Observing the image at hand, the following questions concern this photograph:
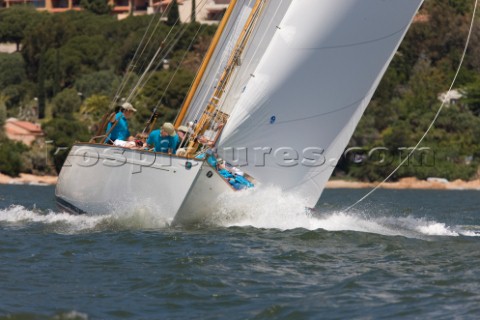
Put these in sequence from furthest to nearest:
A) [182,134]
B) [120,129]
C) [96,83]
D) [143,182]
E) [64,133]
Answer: [96,83]
[64,133]
[120,129]
[182,134]
[143,182]

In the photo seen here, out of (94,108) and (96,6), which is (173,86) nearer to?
(94,108)

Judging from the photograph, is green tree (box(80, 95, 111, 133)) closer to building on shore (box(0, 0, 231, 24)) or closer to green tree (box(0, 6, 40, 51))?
building on shore (box(0, 0, 231, 24))

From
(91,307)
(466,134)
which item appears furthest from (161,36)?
(91,307)

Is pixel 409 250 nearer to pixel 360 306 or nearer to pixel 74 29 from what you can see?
pixel 360 306

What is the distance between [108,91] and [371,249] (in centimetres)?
4180

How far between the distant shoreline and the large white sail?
26875mm

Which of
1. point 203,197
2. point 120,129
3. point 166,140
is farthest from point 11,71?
point 203,197

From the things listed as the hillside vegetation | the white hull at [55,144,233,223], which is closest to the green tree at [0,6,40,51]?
the hillside vegetation

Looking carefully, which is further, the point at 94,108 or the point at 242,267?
the point at 94,108

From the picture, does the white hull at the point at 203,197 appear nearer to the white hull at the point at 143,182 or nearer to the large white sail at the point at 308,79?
the white hull at the point at 143,182

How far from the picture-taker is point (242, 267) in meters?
11.2

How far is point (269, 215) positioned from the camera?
47.7ft

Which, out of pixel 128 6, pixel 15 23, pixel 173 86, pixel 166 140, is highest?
pixel 128 6

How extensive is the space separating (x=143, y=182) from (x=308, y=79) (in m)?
2.53
